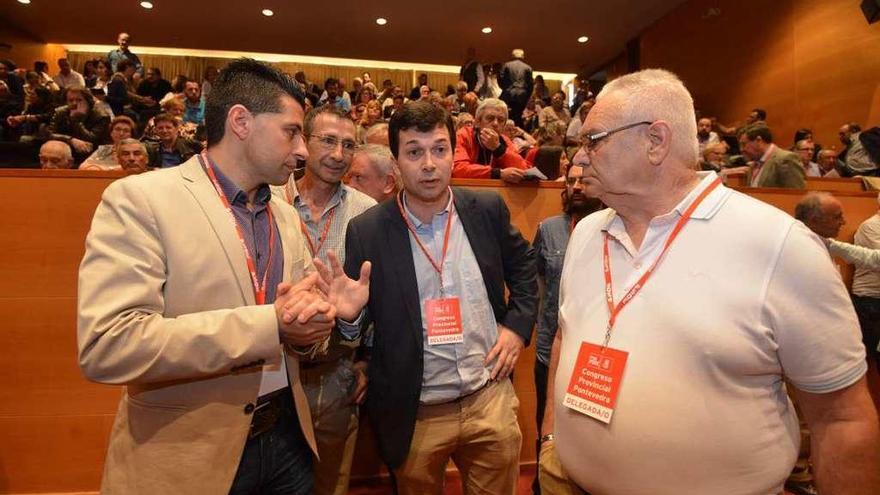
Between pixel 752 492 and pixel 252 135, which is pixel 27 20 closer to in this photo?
pixel 252 135

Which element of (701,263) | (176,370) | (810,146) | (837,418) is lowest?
(837,418)

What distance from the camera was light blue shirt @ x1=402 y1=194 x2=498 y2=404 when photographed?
5.27ft

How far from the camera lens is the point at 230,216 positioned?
3.92 ft

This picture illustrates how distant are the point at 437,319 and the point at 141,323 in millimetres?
886

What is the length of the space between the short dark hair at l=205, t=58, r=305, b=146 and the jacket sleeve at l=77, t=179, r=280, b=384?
0.36 m

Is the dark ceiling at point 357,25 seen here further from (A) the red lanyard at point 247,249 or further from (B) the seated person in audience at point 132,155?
(A) the red lanyard at point 247,249

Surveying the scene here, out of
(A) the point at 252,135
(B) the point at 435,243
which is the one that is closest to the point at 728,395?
(B) the point at 435,243

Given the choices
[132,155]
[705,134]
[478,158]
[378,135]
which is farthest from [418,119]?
[705,134]

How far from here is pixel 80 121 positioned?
5.54 metres

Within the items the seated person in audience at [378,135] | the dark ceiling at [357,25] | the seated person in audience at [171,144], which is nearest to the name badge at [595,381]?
the seated person in audience at [378,135]

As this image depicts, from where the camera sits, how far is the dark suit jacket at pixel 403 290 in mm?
1572

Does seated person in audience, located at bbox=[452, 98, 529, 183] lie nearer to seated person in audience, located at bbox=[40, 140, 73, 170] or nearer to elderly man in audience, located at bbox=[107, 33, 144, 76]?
seated person in audience, located at bbox=[40, 140, 73, 170]

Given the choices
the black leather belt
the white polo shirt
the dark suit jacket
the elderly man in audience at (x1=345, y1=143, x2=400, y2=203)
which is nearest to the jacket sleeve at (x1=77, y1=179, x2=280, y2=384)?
the black leather belt

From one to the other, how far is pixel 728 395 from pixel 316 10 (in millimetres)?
11416
